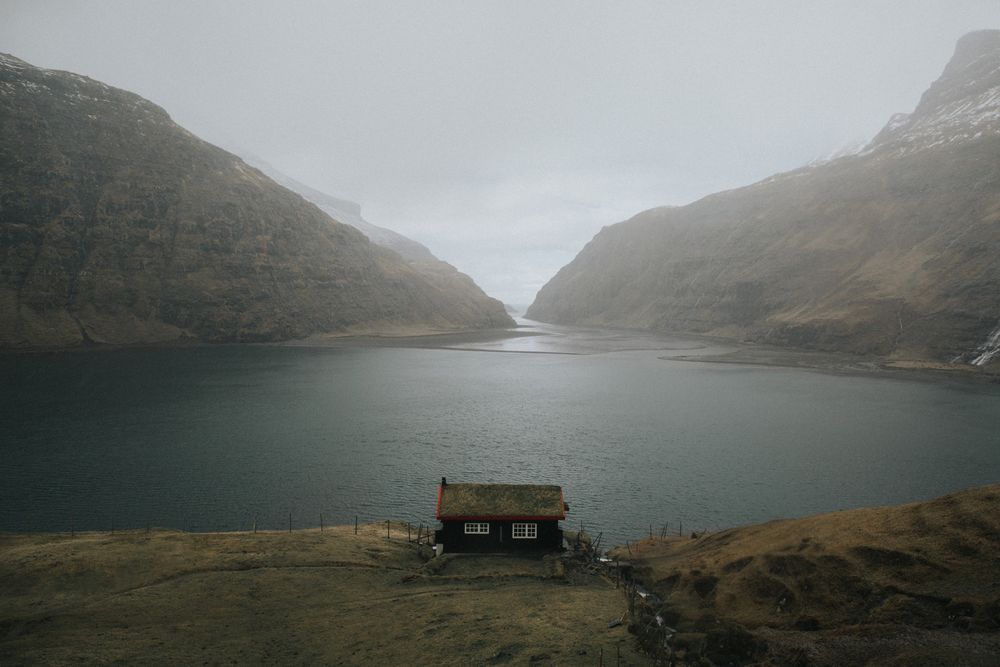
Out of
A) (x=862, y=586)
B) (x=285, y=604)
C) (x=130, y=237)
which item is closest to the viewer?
(x=862, y=586)

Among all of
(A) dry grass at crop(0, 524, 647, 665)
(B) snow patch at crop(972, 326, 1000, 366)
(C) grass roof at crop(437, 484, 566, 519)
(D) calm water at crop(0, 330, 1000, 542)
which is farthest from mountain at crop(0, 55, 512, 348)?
(B) snow patch at crop(972, 326, 1000, 366)

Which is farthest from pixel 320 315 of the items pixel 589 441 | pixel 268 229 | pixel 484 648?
pixel 484 648

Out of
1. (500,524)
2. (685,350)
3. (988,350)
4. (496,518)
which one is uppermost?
(988,350)

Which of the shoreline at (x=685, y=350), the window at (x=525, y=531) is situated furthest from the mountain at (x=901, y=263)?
the window at (x=525, y=531)

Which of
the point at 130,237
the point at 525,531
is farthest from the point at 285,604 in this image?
the point at 130,237

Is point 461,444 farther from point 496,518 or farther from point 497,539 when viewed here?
point 496,518

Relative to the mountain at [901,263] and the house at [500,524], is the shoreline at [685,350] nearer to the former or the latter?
the mountain at [901,263]

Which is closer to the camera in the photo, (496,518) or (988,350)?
(496,518)
